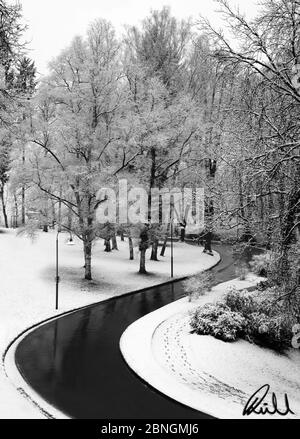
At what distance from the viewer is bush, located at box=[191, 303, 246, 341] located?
1577 cm

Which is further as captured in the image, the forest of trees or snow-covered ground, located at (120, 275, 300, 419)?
snow-covered ground, located at (120, 275, 300, 419)

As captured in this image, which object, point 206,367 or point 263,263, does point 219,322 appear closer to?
point 206,367

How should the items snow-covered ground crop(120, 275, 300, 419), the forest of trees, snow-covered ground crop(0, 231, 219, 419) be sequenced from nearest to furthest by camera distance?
the forest of trees
snow-covered ground crop(120, 275, 300, 419)
snow-covered ground crop(0, 231, 219, 419)

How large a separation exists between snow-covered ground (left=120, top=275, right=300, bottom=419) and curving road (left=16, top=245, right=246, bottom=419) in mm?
485

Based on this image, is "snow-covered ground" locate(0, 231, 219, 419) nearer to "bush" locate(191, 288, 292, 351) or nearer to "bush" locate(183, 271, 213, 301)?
"bush" locate(183, 271, 213, 301)

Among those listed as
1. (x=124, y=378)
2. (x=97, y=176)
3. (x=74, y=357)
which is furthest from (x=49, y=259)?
(x=124, y=378)

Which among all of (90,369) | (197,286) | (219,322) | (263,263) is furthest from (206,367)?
(197,286)

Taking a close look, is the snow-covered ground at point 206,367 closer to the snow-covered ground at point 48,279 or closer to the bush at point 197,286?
the snow-covered ground at point 48,279

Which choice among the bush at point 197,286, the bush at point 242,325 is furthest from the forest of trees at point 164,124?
the bush at point 197,286

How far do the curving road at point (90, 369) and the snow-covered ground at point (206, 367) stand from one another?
48 cm

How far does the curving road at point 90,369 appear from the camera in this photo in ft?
34.3

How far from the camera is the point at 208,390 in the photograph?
11.6 m

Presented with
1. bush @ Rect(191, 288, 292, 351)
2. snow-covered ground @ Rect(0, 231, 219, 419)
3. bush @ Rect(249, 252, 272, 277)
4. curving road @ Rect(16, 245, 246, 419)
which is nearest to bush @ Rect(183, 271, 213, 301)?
curving road @ Rect(16, 245, 246, 419)

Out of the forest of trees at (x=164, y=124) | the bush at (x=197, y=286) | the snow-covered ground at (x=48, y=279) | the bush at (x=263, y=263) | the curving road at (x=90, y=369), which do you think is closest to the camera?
the forest of trees at (x=164, y=124)
